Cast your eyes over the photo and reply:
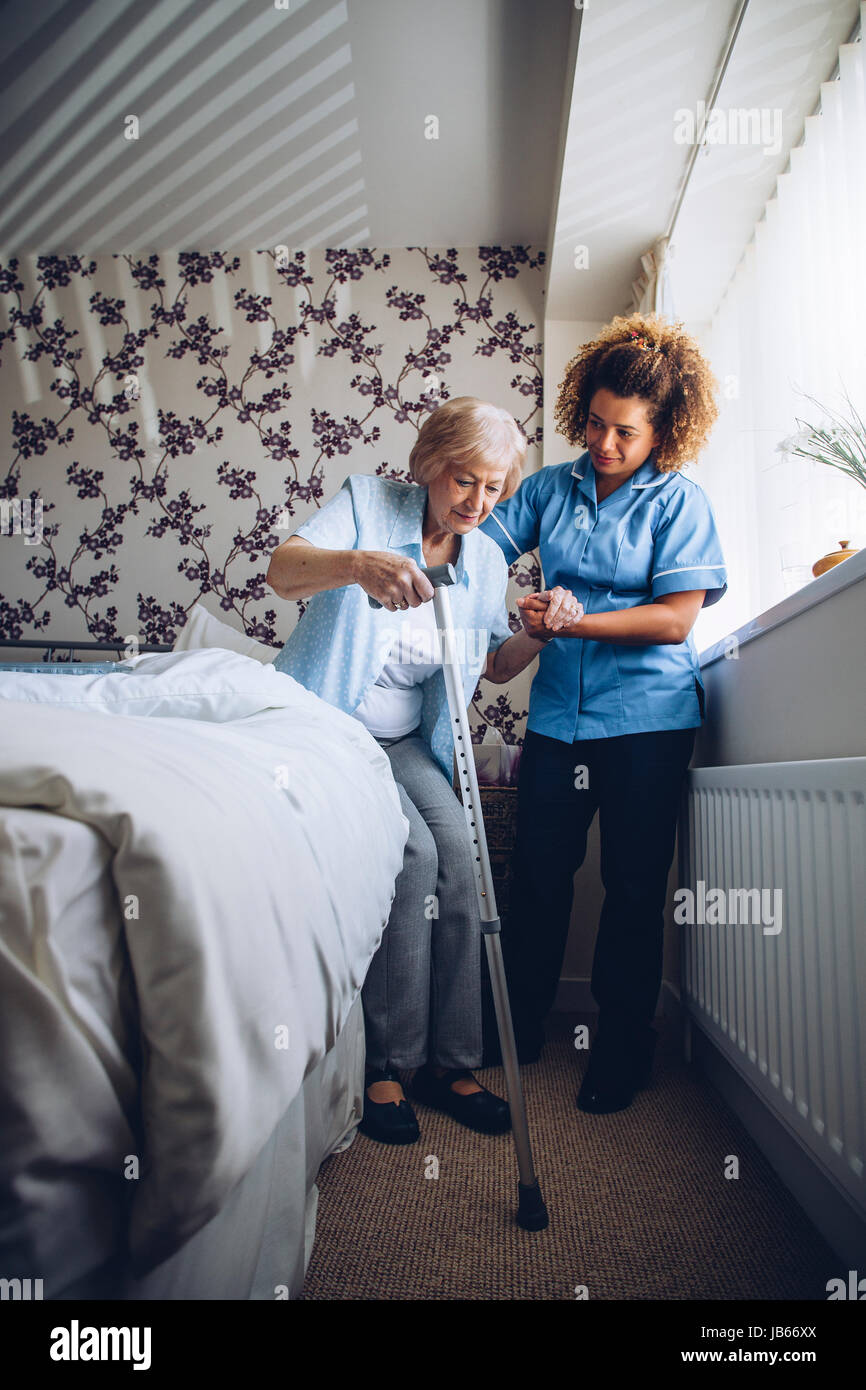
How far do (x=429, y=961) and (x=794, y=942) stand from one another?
71cm

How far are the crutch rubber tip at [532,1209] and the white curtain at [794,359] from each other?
1.15m

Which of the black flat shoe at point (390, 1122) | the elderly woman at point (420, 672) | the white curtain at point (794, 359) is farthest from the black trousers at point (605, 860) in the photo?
the white curtain at point (794, 359)

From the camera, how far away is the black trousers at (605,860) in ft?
5.21

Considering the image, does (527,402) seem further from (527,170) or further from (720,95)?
(720,95)

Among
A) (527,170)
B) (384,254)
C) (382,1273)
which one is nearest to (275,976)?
(382,1273)

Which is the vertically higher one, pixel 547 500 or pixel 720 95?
pixel 720 95

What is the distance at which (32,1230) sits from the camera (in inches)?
17.4

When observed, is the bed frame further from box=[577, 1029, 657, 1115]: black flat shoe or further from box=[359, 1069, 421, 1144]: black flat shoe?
box=[577, 1029, 657, 1115]: black flat shoe

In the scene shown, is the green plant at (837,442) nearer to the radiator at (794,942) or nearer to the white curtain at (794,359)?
the white curtain at (794,359)

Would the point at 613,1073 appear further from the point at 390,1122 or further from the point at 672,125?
the point at 672,125

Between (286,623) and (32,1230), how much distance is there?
2.31 m

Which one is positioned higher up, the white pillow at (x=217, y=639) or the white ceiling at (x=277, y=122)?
the white ceiling at (x=277, y=122)

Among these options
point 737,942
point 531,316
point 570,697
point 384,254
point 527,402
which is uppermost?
point 384,254

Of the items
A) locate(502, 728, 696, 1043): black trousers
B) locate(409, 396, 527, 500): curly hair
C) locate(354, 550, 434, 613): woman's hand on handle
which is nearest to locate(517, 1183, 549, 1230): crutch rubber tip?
locate(502, 728, 696, 1043): black trousers
